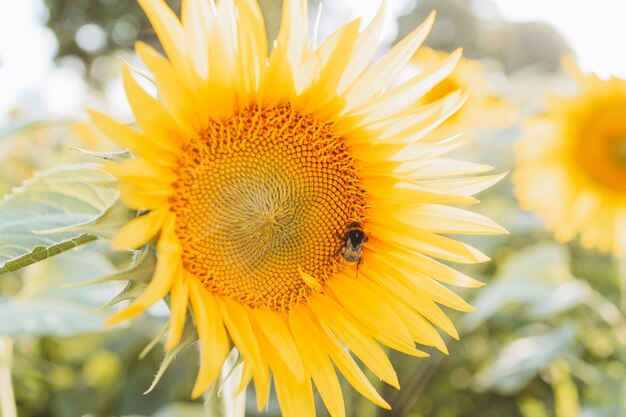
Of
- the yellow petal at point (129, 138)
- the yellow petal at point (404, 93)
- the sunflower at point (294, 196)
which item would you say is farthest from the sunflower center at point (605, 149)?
the yellow petal at point (129, 138)

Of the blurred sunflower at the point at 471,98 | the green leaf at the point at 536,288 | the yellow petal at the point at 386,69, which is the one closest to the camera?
the yellow petal at the point at 386,69

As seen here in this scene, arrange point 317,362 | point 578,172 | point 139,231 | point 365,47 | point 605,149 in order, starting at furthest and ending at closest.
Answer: point 578,172, point 605,149, point 317,362, point 365,47, point 139,231

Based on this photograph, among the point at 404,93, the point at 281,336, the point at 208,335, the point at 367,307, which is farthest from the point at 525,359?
the point at 208,335

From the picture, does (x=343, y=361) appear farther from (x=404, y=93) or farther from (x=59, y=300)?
(x=59, y=300)

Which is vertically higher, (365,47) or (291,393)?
(365,47)

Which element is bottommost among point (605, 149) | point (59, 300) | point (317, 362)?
point (59, 300)

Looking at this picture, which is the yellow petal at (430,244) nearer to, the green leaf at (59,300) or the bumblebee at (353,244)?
the bumblebee at (353,244)

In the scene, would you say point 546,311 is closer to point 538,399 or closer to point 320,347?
point 538,399
